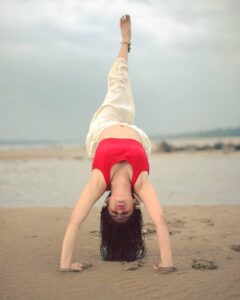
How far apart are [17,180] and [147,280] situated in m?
9.54

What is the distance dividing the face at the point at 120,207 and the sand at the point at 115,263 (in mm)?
577

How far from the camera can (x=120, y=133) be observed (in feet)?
16.9

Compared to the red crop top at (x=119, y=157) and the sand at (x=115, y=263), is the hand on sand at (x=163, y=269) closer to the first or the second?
the sand at (x=115, y=263)

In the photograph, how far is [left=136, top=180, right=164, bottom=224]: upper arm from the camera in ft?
14.4

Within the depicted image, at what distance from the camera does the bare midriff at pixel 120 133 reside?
202 inches

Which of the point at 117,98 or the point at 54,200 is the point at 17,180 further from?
the point at 117,98

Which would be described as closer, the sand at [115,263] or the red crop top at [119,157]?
the sand at [115,263]

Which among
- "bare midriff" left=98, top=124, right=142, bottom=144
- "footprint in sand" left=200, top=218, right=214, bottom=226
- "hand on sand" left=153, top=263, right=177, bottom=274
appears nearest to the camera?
"hand on sand" left=153, top=263, right=177, bottom=274

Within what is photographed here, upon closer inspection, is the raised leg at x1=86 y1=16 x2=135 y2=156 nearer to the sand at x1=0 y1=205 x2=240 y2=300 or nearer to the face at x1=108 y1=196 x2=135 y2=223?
the face at x1=108 y1=196 x2=135 y2=223

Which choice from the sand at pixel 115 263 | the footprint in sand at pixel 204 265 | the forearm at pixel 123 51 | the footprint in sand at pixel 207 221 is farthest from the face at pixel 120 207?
the footprint in sand at pixel 207 221

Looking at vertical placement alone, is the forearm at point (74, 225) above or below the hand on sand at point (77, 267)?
above

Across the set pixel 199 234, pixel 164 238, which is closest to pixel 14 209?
pixel 199 234

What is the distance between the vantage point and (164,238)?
4367 mm

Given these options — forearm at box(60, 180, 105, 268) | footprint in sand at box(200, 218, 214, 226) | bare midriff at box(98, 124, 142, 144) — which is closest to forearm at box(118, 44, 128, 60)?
bare midriff at box(98, 124, 142, 144)
